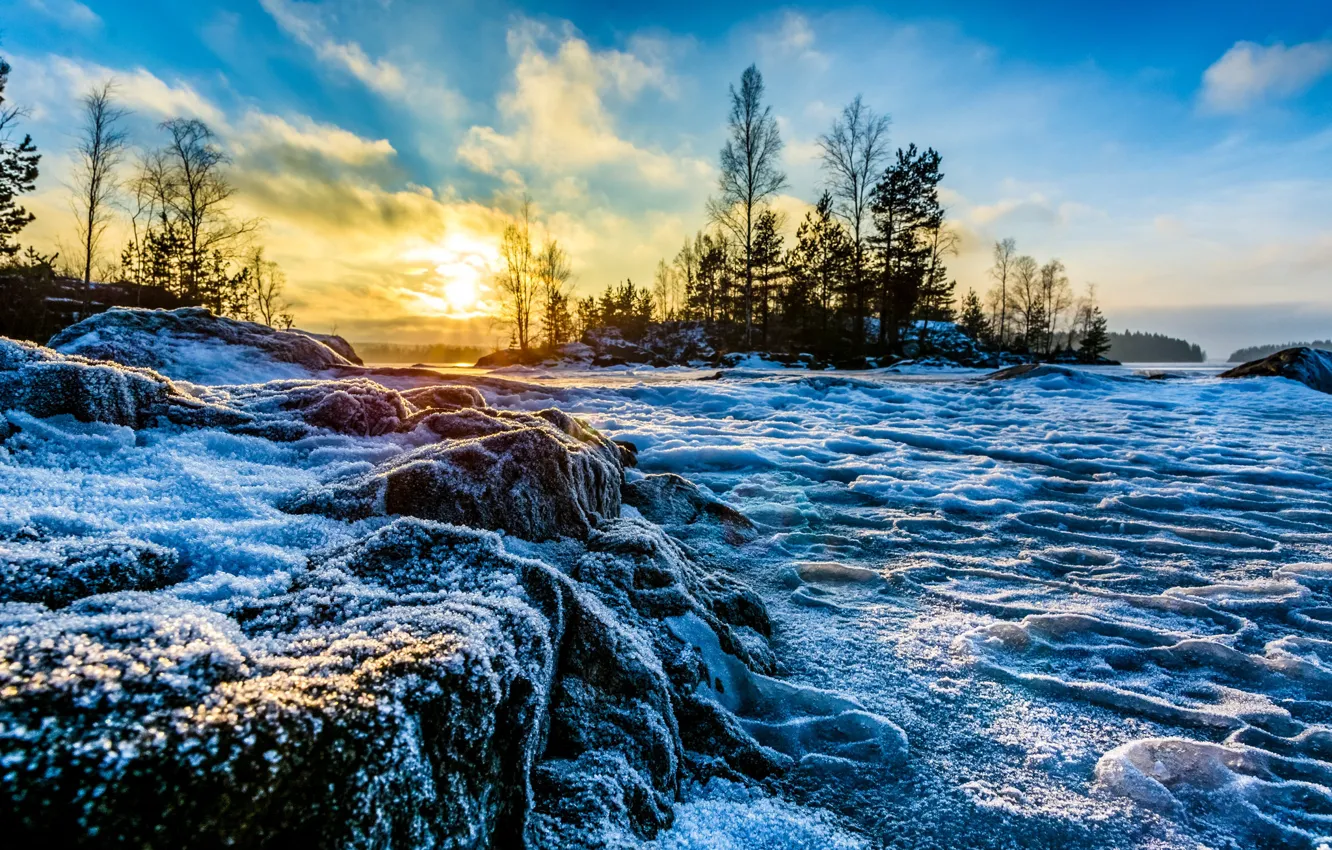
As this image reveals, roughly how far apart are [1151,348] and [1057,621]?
155m

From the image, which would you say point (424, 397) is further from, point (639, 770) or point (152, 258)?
point (152, 258)

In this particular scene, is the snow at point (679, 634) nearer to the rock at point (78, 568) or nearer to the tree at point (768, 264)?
the rock at point (78, 568)

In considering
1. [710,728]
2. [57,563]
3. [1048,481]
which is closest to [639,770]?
[710,728]

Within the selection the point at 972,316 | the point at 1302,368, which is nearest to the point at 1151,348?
the point at 972,316

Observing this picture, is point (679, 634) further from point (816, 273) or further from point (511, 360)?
point (816, 273)

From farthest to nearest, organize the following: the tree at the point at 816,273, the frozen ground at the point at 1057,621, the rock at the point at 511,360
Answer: the tree at the point at 816,273 → the rock at the point at 511,360 → the frozen ground at the point at 1057,621

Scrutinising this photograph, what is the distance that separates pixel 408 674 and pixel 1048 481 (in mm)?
5736

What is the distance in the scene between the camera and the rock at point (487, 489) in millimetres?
2059

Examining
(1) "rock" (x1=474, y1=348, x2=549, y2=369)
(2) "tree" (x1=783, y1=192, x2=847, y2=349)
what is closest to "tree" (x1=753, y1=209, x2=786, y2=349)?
(2) "tree" (x1=783, y1=192, x2=847, y2=349)

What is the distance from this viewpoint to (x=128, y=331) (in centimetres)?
547

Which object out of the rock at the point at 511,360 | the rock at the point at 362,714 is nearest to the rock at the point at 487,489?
the rock at the point at 362,714

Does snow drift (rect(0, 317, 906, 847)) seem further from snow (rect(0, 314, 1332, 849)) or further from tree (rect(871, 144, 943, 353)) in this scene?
tree (rect(871, 144, 943, 353))

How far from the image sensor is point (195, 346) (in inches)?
225

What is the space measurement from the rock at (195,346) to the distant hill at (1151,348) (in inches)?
5704
